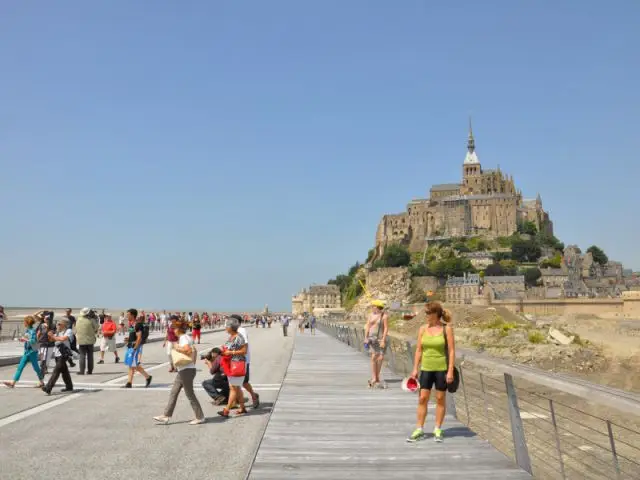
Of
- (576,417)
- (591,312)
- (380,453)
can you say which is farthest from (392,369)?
(591,312)

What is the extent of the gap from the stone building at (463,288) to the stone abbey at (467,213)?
26.4 meters

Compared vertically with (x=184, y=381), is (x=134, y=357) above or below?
above

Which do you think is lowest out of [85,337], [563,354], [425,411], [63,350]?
[563,354]

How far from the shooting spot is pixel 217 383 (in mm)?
10398

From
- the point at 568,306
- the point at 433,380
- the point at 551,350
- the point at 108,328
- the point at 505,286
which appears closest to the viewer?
the point at 433,380

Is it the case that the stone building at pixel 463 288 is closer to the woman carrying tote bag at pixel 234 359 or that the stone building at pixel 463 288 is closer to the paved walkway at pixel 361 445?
the paved walkway at pixel 361 445

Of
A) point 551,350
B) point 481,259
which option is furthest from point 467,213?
point 551,350

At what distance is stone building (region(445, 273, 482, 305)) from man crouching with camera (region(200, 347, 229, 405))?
101231 mm

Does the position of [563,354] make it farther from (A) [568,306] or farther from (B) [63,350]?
(A) [568,306]

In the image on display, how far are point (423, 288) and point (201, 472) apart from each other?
119 m

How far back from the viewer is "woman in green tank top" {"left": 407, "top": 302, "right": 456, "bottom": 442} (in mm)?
6637

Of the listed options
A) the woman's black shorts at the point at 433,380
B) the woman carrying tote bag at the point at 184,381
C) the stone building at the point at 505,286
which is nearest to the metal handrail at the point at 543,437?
the woman's black shorts at the point at 433,380

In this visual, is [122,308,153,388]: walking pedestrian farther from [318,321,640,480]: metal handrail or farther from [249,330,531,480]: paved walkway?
[318,321,640,480]: metal handrail

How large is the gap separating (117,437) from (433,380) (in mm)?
3617
